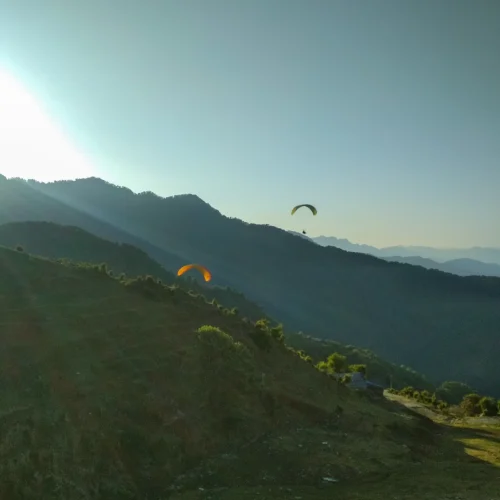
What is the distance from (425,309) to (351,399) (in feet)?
566

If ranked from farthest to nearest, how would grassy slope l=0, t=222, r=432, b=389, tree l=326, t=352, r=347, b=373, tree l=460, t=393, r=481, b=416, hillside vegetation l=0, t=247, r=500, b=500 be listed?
grassy slope l=0, t=222, r=432, b=389
tree l=326, t=352, r=347, b=373
tree l=460, t=393, r=481, b=416
hillside vegetation l=0, t=247, r=500, b=500

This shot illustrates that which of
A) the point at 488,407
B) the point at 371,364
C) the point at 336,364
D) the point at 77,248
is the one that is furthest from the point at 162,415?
the point at 371,364

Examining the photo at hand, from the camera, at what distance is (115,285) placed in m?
31.6

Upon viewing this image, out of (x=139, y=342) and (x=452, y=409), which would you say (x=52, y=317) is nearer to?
(x=139, y=342)

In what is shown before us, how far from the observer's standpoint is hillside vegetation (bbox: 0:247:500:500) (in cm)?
1741

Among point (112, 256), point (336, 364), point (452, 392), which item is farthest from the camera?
point (452, 392)

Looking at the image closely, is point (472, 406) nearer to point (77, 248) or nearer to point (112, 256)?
point (112, 256)

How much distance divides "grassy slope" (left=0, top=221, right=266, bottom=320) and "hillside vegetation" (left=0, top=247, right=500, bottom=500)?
64645 millimetres

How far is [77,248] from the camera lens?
103 meters

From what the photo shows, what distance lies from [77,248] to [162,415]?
288 ft

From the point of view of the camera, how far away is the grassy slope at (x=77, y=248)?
9800 cm

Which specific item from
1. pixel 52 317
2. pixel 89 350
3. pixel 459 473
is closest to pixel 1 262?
pixel 52 317

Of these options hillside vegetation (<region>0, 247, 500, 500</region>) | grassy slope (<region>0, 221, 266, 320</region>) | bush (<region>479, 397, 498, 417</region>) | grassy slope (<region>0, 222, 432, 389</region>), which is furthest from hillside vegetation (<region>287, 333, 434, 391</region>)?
hillside vegetation (<region>0, 247, 500, 500</region>)

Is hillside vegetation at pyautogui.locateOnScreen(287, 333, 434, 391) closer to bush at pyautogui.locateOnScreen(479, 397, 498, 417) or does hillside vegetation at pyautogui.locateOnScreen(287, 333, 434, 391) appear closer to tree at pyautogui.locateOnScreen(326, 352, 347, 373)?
tree at pyautogui.locateOnScreen(326, 352, 347, 373)
